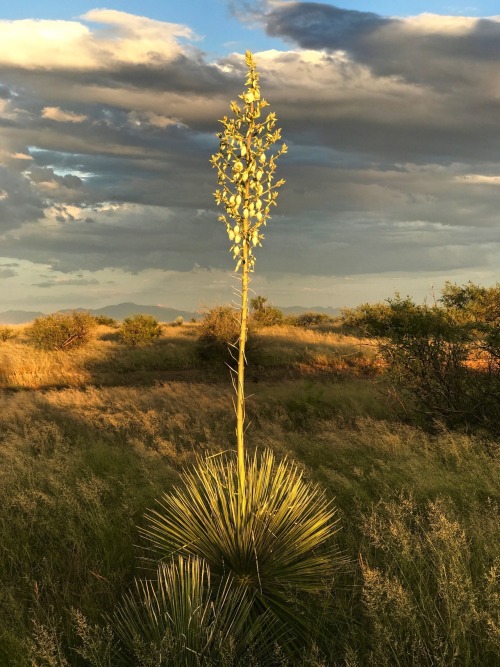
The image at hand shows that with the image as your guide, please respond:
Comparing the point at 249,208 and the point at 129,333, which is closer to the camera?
the point at 249,208

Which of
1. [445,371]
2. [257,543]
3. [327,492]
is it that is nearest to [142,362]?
[445,371]

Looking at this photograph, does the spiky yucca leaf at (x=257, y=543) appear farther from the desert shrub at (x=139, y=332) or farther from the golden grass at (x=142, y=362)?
the desert shrub at (x=139, y=332)

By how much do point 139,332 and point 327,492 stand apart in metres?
26.5

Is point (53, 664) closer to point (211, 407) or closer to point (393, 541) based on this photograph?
point (393, 541)

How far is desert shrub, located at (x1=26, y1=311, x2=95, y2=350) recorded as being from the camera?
27.5 meters

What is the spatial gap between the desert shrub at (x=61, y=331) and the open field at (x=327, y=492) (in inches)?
498

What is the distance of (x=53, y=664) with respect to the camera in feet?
9.55

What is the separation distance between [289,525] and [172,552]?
0.82 meters

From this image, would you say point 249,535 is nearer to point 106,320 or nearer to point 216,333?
point 216,333

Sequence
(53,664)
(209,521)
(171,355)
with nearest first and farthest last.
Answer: (53,664) → (209,521) → (171,355)

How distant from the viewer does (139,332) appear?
31.7 meters

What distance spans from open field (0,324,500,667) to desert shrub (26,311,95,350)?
1266 centimetres

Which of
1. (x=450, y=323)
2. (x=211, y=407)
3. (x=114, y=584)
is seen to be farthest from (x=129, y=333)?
(x=114, y=584)

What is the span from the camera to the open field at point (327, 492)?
3.31m
